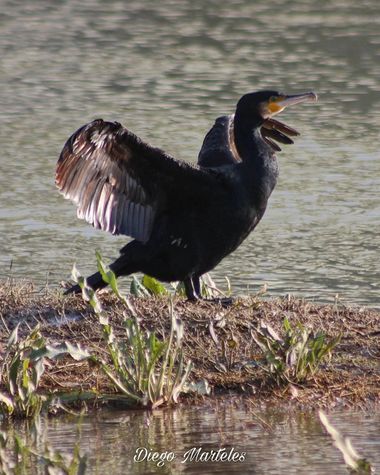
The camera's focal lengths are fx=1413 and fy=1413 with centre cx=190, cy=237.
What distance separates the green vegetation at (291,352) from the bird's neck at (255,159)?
120 cm

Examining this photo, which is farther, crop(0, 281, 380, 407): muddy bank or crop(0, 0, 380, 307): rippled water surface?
crop(0, 0, 380, 307): rippled water surface

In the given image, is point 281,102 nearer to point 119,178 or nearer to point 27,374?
point 119,178

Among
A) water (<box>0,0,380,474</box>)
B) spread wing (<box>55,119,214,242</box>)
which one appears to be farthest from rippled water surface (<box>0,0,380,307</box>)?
spread wing (<box>55,119,214,242</box>)

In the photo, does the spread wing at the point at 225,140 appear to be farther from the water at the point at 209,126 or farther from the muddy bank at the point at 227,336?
the water at the point at 209,126

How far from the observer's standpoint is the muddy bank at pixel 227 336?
6.75m

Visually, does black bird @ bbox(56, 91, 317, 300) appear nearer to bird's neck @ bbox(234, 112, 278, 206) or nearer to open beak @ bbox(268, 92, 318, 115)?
bird's neck @ bbox(234, 112, 278, 206)

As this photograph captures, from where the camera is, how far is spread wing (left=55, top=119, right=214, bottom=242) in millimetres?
7363

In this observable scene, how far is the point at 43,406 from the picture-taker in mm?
6445

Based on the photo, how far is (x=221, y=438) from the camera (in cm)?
621

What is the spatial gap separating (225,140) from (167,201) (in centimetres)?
101
